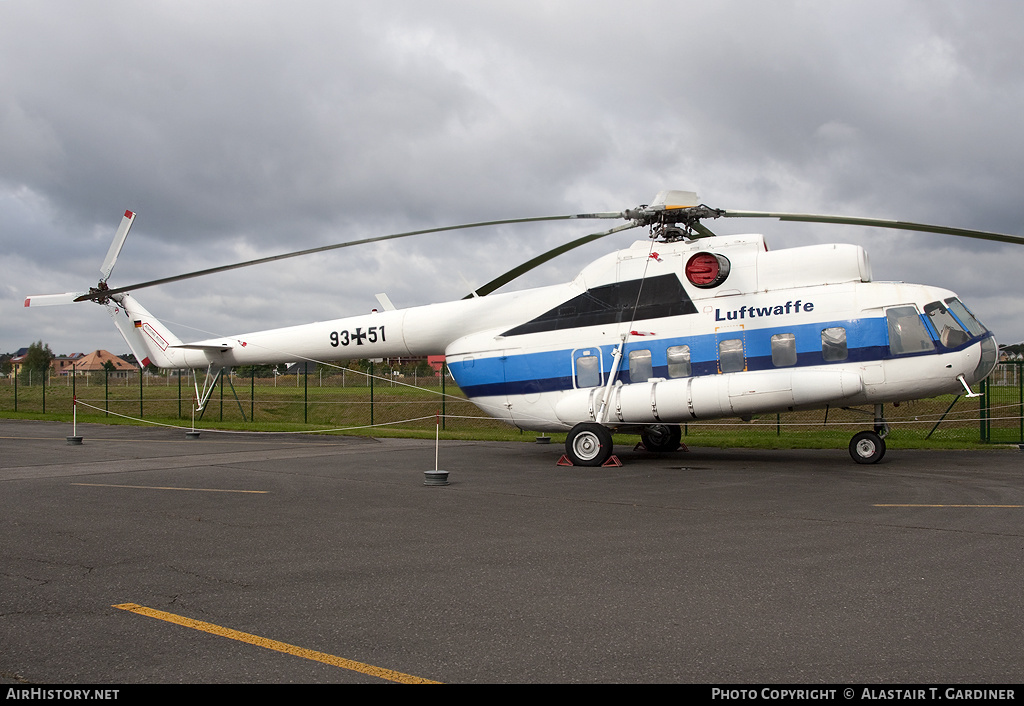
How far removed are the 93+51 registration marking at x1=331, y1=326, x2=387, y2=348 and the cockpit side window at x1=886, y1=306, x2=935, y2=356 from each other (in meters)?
10.3

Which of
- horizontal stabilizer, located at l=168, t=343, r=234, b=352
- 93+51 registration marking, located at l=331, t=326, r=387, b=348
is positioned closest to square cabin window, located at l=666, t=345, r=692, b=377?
93+51 registration marking, located at l=331, t=326, r=387, b=348

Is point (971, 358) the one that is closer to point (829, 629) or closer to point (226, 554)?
point (829, 629)

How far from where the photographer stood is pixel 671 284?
14.3m

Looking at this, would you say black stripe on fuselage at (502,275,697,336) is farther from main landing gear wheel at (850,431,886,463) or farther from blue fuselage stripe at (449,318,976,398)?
main landing gear wheel at (850,431,886,463)

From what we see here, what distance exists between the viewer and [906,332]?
12.8 m

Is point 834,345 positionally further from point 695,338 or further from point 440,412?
point 440,412

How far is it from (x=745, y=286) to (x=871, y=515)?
6.26 meters

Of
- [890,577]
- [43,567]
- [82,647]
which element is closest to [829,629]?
[890,577]

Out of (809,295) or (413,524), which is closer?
(413,524)

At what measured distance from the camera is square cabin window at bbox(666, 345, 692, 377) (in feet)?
46.3

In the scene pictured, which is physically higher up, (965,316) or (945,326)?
(965,316)

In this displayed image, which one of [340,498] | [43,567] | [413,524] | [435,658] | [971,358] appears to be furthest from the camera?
[971,358]

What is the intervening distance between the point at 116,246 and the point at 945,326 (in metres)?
18.6

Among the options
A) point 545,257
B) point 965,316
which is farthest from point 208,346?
point 965,316
